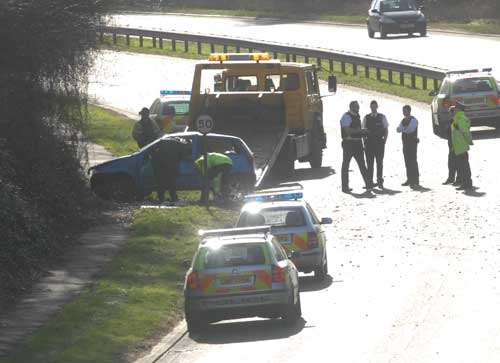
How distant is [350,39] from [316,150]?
29.5 meters

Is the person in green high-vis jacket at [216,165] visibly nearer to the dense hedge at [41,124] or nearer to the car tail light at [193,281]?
the dense hedge at [41,124]

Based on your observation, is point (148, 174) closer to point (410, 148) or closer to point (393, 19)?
point (410, 148)

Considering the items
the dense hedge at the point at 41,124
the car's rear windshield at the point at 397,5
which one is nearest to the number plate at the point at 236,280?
the dense hedge at the point at 41,124

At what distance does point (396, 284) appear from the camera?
2273 cm

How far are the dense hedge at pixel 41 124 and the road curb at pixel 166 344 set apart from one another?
142 inches

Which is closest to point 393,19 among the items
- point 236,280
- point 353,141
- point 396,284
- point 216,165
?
point 353,141

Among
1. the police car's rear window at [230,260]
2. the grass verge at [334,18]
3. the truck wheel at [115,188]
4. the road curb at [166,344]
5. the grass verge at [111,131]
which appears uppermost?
the police car's rear window at [230,260]

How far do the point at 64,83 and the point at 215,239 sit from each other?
10.3m

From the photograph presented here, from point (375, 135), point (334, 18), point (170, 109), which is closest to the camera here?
point (375, 135)

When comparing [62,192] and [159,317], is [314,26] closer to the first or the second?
[62,192]

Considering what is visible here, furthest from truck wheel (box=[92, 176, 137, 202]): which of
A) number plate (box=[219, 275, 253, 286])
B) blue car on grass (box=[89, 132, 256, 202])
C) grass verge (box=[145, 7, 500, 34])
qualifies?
grass verge (box=[145, 7, 500, 34])

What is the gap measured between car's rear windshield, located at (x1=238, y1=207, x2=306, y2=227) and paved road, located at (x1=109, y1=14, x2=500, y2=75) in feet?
91.3

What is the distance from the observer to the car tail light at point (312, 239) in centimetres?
2311

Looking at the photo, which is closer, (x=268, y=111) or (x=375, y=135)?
(x=375, y=135)
